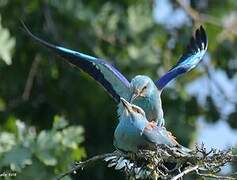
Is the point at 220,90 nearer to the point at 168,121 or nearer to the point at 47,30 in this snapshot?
the point at 168,121

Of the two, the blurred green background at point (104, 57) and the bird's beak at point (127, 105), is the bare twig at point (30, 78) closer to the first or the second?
the blurred green background at point (104, 57)

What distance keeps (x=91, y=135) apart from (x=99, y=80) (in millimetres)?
3699

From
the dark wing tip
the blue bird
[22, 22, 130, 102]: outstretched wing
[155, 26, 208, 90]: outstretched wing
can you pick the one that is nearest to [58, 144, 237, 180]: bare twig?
the blue bird

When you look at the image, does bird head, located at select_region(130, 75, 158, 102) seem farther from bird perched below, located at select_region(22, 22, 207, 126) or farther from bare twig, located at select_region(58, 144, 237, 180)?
bare twig, located at select_region(58, 144, 237, 180)

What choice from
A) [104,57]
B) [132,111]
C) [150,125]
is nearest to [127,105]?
[132,111]

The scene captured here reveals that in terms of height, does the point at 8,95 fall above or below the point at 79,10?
below

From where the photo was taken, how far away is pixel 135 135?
4477mm

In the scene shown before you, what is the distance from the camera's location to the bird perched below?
189 inches

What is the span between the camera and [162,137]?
4492 millimetres

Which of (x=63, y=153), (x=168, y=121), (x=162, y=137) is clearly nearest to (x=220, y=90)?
(x=168, y=121)

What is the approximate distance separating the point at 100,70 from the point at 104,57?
133 inches

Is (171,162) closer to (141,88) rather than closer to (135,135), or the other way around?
(135,135)

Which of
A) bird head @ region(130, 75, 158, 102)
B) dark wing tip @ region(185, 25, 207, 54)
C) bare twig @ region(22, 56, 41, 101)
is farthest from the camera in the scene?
bare twig @ region(22, 56, 41, 101)

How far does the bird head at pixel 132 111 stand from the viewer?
176 inches
